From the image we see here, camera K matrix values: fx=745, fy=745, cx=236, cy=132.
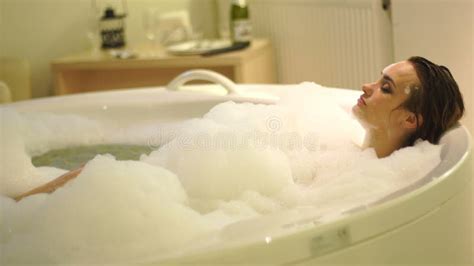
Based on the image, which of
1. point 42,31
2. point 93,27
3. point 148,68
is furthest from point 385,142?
point 42,31

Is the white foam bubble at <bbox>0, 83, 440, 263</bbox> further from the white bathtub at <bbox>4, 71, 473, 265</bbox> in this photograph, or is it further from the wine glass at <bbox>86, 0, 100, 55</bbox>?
the wine glass at <bbox>86, 0, 100, 55</bbox>

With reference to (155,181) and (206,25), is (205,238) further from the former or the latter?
(206,25)

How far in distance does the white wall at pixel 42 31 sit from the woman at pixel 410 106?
1.88m

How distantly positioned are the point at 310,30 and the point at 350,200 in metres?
1.58

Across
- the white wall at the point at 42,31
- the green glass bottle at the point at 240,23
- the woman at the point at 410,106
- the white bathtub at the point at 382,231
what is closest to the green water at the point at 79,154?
the woman at the point at 410,106

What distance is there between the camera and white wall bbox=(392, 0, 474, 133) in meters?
1.94

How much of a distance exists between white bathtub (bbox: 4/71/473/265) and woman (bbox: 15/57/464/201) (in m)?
0.05

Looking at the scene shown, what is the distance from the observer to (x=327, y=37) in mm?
2594

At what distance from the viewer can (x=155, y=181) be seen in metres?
1.28

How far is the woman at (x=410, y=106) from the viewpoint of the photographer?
1.48 m

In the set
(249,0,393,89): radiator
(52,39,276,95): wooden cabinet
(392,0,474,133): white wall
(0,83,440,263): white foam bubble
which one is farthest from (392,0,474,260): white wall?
(52,39,276,95): wooden cabinet

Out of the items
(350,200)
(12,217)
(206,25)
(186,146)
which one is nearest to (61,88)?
(206,25)

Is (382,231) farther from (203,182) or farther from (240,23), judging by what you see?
(240,23)

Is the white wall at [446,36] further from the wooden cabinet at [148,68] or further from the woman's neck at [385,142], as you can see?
the wooden cabinet at [148,68]
